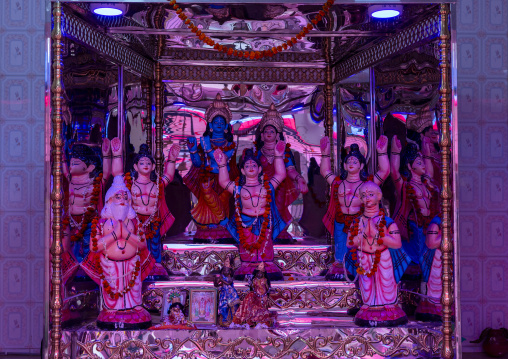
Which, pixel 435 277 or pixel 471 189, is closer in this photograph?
Result: pixel 435 277

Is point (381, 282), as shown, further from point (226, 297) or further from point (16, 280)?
point (16, 280)

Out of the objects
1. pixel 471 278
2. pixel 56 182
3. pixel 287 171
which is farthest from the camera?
pixel 471 278

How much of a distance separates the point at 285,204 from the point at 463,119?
5.76ft

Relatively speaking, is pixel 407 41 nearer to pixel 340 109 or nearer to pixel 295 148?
pixel 340 109

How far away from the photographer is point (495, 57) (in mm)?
5266

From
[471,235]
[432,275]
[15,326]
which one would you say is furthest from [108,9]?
[471,235]

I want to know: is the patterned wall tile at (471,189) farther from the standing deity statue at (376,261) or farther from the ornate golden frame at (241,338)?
the ornate golden frame at (241,338)

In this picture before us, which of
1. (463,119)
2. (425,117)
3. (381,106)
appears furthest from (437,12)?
(463,119)

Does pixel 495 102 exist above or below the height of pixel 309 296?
above

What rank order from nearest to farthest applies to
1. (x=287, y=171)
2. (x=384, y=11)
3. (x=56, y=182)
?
(x=56, y=182) → (x=384, y=11) → (x=287, y=171)

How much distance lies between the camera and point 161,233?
4656 mm

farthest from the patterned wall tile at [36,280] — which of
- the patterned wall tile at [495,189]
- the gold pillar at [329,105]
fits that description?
the patterned wall tile at [495,189]

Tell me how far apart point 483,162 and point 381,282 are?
6.19 feet

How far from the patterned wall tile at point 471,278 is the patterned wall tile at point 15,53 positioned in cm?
417
